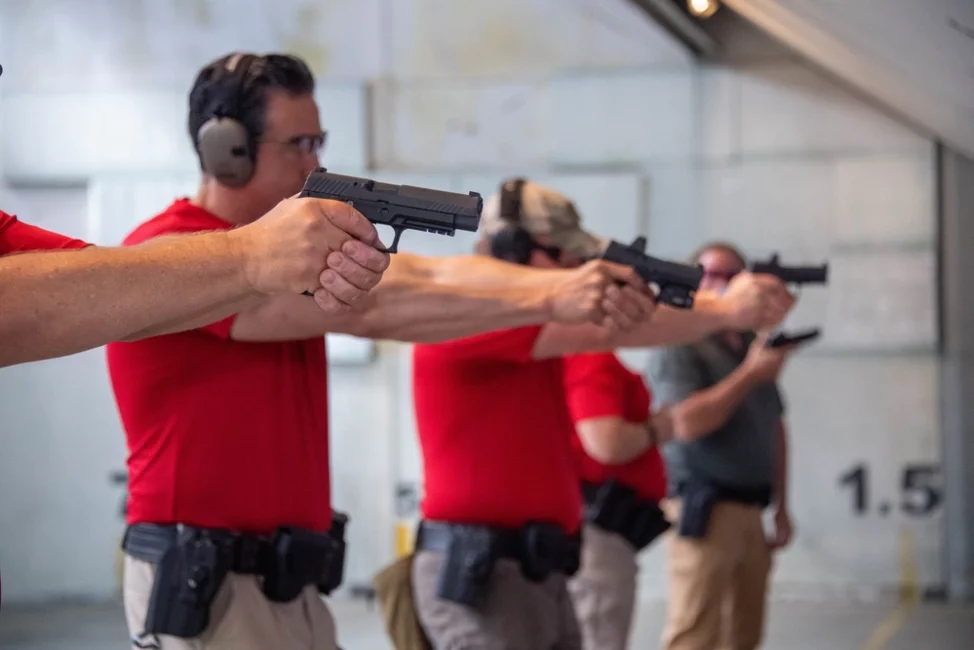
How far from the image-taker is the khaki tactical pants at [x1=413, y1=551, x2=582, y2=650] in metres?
2.76

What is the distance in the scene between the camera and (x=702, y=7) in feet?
22.3

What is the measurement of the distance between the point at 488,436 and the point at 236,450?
0.83 metres

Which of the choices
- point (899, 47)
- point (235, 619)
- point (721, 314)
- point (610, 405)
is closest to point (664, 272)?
point (721, 314)

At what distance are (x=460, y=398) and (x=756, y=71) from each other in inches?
202

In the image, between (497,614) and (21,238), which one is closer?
(21,238)

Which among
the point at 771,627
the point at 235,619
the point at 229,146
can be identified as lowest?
the point at 771,627

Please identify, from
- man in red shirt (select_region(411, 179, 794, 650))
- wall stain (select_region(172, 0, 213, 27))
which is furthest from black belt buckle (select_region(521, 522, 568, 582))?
wall stain (select_region(172, 0, 213, 27))

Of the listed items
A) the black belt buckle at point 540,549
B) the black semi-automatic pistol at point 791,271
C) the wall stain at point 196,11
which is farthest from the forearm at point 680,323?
the wall stain at point 196,11

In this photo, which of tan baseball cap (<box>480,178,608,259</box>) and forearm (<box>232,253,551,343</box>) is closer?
forearm (<box>232,253,551,343</box>)

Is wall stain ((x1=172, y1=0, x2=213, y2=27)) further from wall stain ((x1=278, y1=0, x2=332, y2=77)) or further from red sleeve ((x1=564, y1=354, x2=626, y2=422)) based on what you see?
red sleeve ((x1=564, y1=354, x2=626, y2=422))

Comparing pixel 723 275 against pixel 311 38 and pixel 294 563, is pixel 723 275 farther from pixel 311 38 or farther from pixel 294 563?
pixel 311 38

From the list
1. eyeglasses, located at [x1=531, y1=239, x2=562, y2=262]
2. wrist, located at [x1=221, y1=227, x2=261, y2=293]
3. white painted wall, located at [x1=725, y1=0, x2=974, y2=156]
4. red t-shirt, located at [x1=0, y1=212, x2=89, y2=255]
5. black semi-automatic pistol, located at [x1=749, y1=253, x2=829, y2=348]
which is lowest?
wrist, located at [x1=221, y1=227, x2=261, y2=293]

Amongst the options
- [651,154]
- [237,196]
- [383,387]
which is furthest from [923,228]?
[237,196]

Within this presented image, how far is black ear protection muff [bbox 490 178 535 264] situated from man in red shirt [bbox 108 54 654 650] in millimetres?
824
